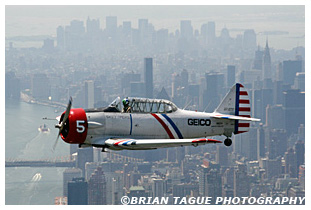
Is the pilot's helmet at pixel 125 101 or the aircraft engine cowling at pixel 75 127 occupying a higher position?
the pilot's helmet at pixel 125 101

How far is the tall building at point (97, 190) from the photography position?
586 ft

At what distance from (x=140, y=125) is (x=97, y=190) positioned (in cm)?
17048

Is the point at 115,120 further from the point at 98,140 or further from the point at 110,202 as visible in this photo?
the point at 110,202

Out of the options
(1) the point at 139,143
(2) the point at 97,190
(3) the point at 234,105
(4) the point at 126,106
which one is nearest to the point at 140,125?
(4) the point at 126,106

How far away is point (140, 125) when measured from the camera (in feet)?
63.7

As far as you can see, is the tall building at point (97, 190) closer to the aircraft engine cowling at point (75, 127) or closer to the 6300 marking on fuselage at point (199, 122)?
the 6300 marking on fuselage at point (199, 122)

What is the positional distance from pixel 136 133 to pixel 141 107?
916 mm

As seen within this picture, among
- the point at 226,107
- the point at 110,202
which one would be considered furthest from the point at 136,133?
the point at 110,202

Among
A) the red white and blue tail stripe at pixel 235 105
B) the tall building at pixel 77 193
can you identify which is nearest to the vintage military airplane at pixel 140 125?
the red white and blue tail stripe at pixel 235 105

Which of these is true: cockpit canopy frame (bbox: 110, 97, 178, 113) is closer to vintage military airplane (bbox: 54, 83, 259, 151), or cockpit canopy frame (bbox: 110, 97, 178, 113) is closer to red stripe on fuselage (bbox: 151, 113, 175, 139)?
vintage military airplane (bbox: 54, 83, 259, 151)

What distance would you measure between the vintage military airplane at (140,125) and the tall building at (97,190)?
158998 mm

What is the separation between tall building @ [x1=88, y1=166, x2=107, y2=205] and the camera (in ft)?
586

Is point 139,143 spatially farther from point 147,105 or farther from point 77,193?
point 77,193

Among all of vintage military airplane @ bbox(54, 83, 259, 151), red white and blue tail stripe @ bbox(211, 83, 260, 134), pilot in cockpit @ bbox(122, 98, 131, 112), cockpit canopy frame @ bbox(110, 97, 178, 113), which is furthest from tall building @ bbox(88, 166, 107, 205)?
pilot in cockpit @ bbox(122, 98, 131, 112)
